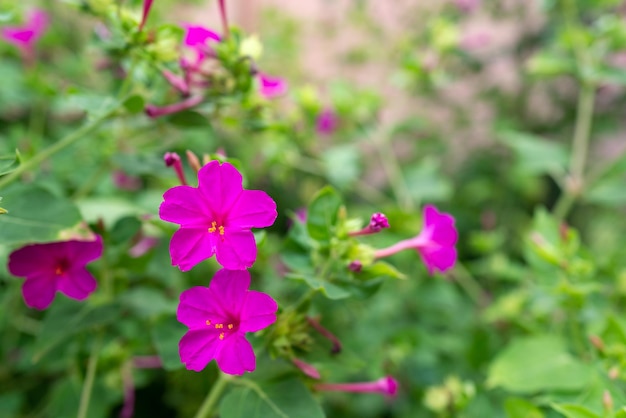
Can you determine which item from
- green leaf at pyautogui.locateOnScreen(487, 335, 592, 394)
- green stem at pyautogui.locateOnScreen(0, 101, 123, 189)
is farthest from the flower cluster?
green leaf at pyautogui.locateOnScreen(487, 335, 592, 394)

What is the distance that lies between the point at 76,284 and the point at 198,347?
19cm

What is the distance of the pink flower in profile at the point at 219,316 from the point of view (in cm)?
58

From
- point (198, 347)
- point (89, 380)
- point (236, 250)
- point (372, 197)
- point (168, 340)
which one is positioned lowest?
point (372, 197)

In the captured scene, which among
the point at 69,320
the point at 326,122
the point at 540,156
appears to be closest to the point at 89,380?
the point at 69,320

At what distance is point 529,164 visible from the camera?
4.68ft


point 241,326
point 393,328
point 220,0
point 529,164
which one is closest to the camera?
point 241,326

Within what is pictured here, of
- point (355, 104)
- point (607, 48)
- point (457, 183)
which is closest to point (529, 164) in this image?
point (607, 48)

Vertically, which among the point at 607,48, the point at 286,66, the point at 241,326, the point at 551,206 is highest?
the point at 607,48

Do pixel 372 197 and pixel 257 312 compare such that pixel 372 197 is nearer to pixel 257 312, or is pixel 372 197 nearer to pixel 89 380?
pixel 89 380

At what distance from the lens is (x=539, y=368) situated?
0.93m

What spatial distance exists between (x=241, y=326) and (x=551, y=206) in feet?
6.67

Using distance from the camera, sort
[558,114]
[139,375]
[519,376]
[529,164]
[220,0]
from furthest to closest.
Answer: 1. [558,114]
2. [529,164]
3. [139,375]
4. [519,376]
5. [220,0]

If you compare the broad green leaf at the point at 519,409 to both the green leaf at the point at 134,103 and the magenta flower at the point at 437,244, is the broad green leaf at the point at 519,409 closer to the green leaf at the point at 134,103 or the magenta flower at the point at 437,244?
the magenta flower at the point at 437,244

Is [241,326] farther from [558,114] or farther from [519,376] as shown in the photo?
[558,114]
